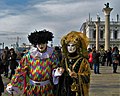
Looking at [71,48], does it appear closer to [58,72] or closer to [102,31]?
[58,72]

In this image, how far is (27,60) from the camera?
19.6 ft

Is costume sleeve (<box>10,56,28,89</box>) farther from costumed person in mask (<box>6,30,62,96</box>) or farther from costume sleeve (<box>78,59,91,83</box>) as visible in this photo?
costume sleeve (<box>78,59,91,83</box>)

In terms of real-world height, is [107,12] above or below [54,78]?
above

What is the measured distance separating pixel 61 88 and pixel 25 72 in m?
0.64

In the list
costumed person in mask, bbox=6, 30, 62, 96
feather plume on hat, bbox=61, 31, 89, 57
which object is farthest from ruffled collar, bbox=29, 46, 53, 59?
feather plume on hat, bbox=61, 31, 89, 57

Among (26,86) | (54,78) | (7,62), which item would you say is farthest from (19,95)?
(7,62)

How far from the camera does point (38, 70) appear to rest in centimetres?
580

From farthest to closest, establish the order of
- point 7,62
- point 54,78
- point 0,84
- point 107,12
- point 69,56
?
point 107,12 → point 7,62 → point 0,84 → point 69,56 → point 54,78

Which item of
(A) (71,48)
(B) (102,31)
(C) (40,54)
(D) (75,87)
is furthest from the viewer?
(B) (102,31)

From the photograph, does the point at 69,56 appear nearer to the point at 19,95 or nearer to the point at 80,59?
the point at 80,59

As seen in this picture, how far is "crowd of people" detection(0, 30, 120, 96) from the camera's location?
229 inches

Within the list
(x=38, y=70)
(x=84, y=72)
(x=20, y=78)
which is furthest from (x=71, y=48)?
(x=20, y=78)

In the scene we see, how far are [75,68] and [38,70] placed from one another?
0.67 m

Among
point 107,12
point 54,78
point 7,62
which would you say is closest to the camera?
point 54,78
